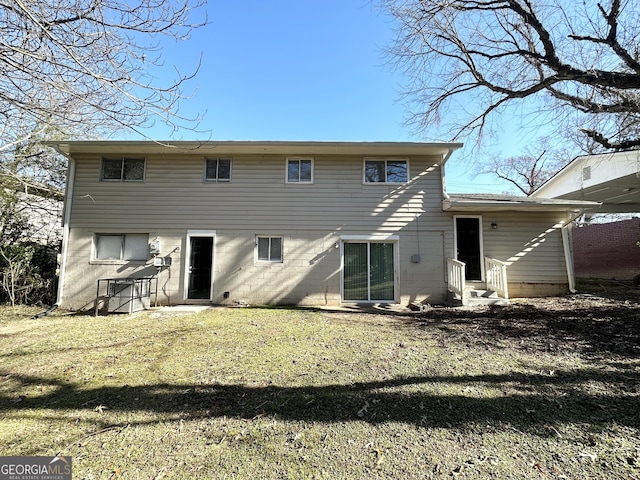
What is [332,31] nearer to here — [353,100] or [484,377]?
[353,100]

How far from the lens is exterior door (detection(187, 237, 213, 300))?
28.8ft

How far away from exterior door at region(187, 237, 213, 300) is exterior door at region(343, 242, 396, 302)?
3.97m

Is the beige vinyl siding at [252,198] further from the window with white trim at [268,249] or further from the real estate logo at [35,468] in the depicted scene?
the real estate logo at [35,468]

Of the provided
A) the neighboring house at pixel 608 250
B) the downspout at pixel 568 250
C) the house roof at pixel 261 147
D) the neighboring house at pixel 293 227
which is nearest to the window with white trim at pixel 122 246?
the neighboring house at pixel 293 227

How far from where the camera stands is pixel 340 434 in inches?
95.5

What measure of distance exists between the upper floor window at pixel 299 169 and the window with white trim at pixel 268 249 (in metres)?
1.89

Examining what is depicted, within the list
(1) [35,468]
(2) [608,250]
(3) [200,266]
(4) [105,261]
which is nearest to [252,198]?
(3) [200,266]

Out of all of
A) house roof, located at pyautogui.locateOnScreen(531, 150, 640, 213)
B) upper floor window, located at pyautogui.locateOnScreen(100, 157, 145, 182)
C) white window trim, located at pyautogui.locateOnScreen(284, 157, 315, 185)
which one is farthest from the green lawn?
house roof, located at pyautogui.locateOnScreen(531, 150, 640, 213)

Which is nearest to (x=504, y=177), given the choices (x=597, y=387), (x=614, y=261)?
(x=614, y=261)

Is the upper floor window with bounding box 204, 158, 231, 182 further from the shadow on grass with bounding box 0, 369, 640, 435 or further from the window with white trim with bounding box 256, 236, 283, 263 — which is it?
the shadow on grass with bounding box 0, 369, 640, 435

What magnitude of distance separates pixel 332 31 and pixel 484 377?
820 cm

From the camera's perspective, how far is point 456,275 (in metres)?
8.20

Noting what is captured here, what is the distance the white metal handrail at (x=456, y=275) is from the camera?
25.9ft

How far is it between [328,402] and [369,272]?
6060 mm
